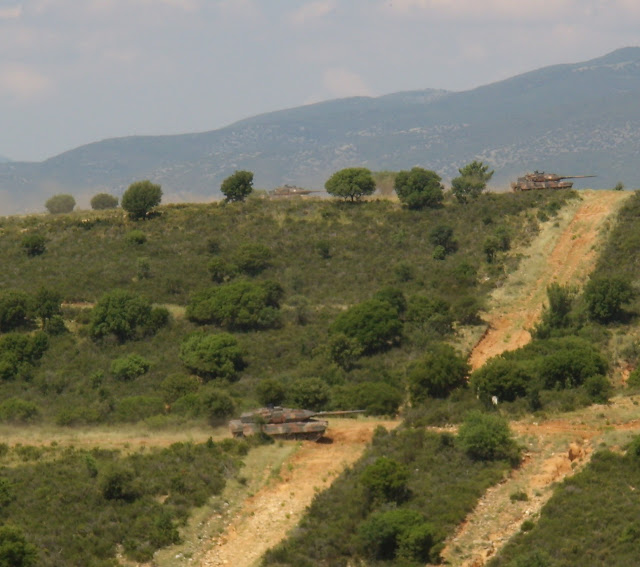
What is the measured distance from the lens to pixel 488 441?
41.1m

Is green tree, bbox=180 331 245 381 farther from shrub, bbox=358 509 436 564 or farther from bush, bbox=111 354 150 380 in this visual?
shrub, bbox=358 509 436 564

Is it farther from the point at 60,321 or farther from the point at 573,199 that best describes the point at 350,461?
the point at 573,199

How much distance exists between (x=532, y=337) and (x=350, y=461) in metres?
25.4

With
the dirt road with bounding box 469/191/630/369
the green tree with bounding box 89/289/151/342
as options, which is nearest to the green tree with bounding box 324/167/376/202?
the dirt road with bounding box 469/191/630/369

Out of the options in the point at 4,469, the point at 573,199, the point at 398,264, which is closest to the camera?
the point at 4,469

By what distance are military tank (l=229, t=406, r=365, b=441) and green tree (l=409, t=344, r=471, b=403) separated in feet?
25.6

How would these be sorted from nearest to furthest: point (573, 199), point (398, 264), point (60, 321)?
point (60, 321) < point (398, 264) < point (573, 199)

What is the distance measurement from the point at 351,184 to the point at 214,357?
1369 inches

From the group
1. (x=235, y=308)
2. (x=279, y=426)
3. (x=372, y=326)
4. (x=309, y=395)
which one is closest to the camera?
(x=279, y=426)

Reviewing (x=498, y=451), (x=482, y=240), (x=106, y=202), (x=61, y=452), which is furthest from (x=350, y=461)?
(x=106, y=202)

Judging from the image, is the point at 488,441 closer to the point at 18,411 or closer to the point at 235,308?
the point at 18,411

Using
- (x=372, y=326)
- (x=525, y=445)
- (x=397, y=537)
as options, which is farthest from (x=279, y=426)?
(x=372, y=326)

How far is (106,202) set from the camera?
4806 inches

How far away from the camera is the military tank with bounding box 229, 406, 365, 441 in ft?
153
